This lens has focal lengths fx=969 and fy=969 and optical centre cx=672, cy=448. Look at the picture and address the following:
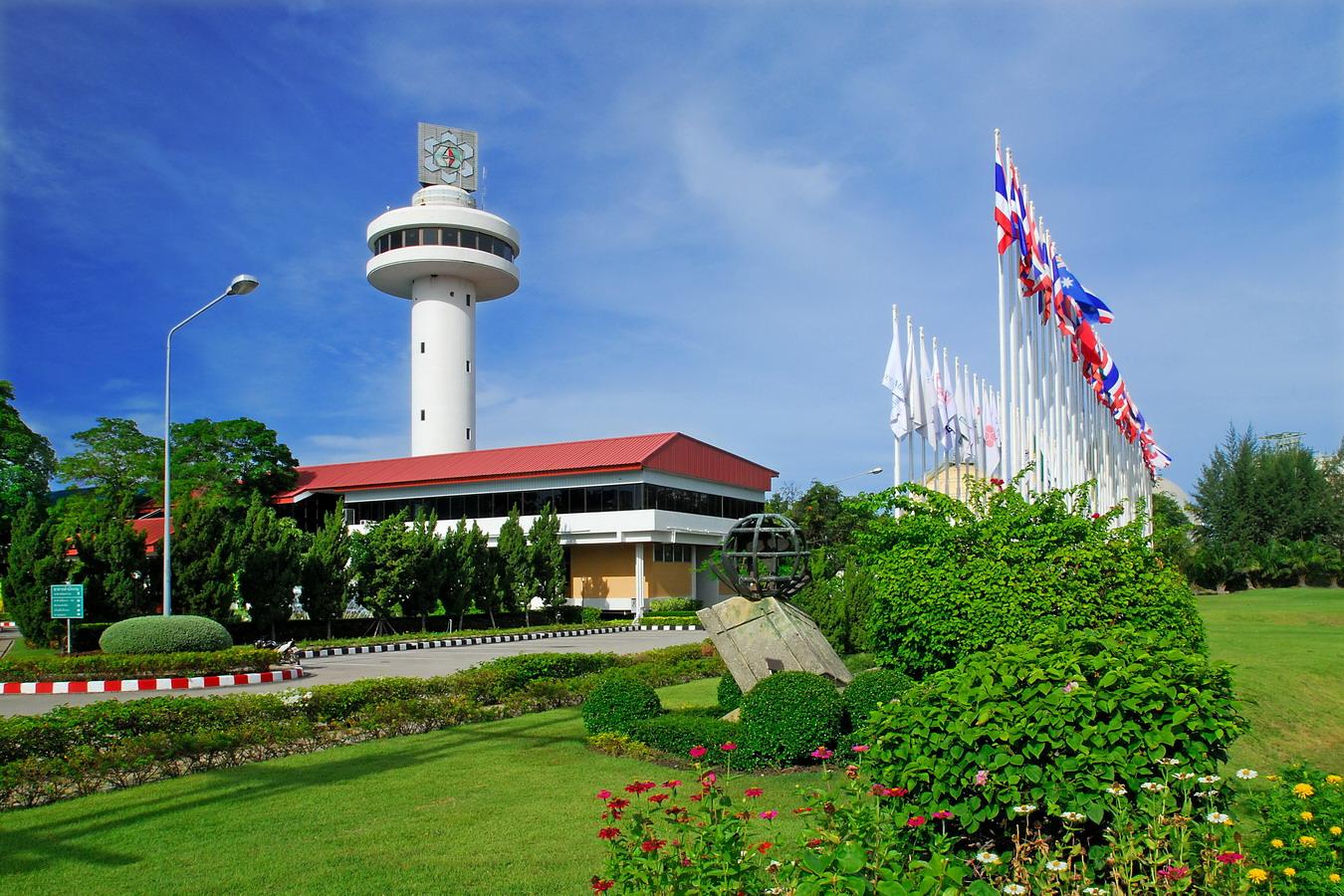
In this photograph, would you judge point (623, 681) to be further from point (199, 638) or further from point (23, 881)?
point (199, 638)

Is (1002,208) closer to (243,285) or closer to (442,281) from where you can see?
(243,285)

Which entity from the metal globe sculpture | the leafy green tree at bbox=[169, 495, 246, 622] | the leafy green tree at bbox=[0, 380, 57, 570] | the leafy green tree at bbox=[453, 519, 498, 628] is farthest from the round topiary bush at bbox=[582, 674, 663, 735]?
the leafy green tree at bbox=[0, 380, 57, 570]

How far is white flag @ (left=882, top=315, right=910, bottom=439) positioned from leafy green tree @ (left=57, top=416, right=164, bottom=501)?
31.0 meters

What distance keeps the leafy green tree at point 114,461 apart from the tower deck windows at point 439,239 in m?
13.2

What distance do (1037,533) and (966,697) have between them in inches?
237

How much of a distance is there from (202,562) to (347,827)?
16772mm

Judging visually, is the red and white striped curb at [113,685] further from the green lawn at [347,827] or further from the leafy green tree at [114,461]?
the leafy green tree at [114,461]

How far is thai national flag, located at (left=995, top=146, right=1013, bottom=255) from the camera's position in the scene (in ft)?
59.4

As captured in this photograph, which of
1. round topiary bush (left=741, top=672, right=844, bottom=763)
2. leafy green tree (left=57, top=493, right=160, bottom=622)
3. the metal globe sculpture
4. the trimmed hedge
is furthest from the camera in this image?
leafy green tree (left=57, top=493, right=160, bottom=622)

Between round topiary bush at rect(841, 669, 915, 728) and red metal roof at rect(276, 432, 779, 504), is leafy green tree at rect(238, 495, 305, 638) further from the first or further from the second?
round topiary bush at rect(841, 669, 915, 728)

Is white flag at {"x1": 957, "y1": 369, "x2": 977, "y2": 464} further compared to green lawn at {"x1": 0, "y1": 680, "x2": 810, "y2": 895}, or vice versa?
white flag at {"x1": 957, "y1": 369, "x2": 977, "y2": 464}

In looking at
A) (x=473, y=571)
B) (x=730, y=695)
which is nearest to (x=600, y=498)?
(x=473, y=571)

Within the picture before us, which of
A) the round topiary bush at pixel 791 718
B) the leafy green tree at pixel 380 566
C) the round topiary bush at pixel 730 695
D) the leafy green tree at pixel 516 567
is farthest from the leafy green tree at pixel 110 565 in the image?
the round topiary bush at pixel 791 718

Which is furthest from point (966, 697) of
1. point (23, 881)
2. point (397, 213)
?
point (397, 213)
